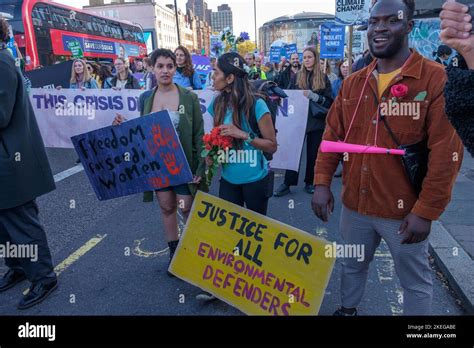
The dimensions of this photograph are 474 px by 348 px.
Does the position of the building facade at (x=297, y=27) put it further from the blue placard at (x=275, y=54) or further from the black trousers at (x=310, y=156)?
the black trousers at (x=310, y=156)

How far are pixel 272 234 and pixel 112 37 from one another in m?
22.2

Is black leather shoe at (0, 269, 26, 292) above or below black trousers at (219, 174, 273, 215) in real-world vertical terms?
below

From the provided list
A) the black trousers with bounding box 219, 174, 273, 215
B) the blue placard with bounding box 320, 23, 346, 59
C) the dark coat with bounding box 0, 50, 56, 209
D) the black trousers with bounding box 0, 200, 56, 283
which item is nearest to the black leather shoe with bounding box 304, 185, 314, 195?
the black trousers with bounding box 219, 174, 273, 215

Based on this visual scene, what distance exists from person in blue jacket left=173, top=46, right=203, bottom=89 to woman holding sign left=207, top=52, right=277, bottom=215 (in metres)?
3.57

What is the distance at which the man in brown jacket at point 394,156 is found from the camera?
1.92 metres

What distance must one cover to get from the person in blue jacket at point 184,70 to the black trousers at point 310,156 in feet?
7.48

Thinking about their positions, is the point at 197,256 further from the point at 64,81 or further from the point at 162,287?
the point at 64,81

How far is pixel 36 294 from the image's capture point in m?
3.08

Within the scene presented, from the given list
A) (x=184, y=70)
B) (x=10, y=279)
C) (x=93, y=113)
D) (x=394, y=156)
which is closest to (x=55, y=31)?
(x=93, y=113)

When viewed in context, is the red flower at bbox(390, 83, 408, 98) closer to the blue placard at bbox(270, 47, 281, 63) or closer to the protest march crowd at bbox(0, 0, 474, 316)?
the protest march crowd at bbox(0, 0, 474, 316)

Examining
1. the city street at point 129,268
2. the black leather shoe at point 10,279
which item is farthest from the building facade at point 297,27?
the black leather shoe at point 10,279

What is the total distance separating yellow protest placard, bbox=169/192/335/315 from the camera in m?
2.49

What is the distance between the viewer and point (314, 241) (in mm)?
2490

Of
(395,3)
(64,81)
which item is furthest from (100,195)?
(64,81)
